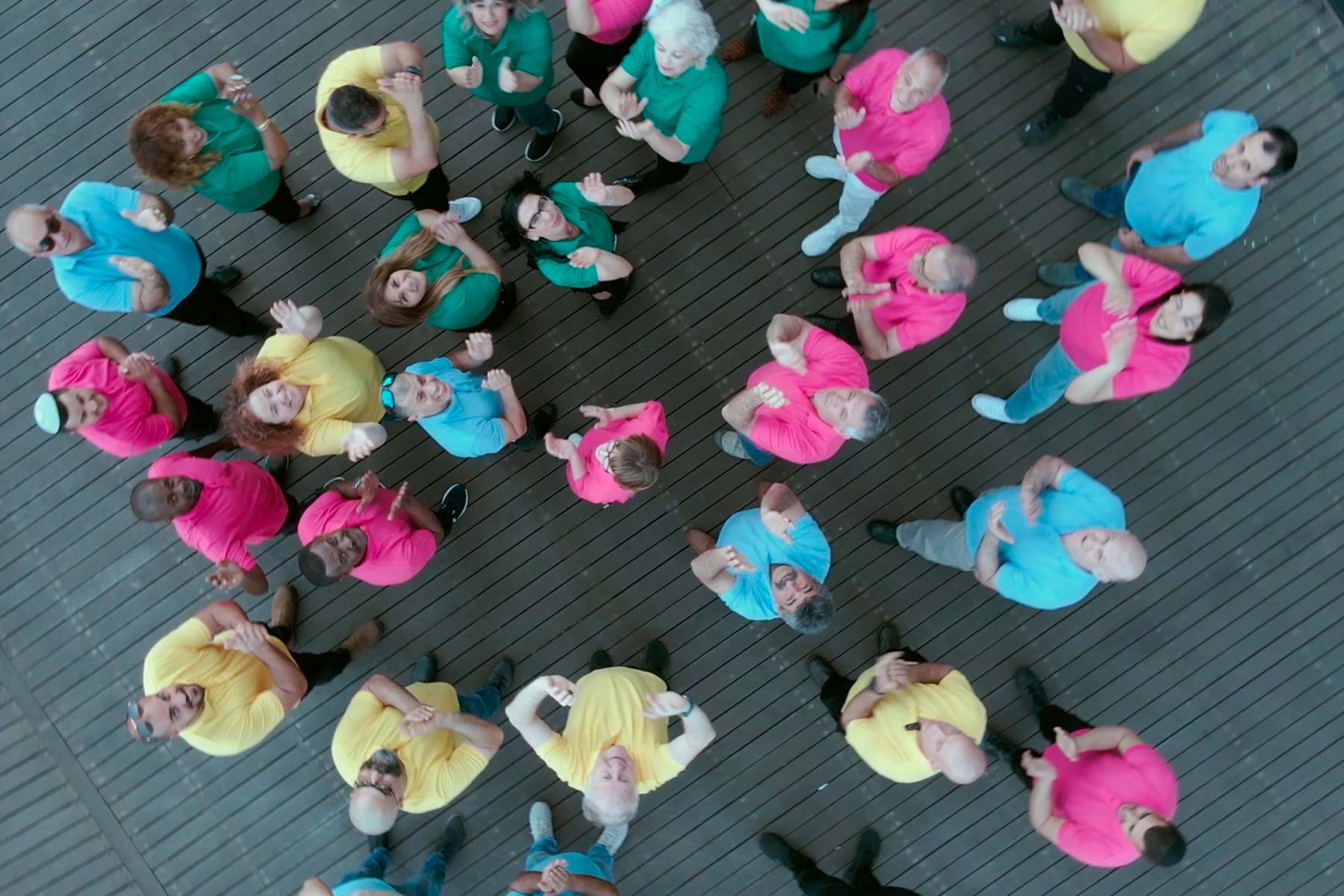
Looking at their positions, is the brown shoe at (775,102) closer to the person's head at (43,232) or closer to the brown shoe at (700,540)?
the brown shoe at (700,540)

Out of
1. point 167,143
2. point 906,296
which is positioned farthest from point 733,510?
point 167,143

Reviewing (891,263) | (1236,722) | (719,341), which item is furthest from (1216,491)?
(719,341)

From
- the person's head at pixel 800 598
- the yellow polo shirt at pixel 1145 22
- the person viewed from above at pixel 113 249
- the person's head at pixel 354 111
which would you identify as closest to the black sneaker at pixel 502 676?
the person's head at pixel 800 598

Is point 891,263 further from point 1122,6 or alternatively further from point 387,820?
point 387,820

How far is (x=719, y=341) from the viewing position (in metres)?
4.95

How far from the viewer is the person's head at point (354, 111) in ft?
11.1

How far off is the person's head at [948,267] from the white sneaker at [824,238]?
51.5 inches

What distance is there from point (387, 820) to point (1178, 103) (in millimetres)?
6042

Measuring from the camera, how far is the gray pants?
4.27 m

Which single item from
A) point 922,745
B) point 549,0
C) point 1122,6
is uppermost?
point 549,0

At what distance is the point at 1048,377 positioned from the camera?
4273 mm

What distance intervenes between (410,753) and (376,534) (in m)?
1.07

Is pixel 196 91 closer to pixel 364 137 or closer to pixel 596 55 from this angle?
pixel 364 137

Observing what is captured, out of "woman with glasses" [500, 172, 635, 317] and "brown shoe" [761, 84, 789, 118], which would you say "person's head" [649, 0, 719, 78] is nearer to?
"woman with glasses" [500, 172, 635, 317]
